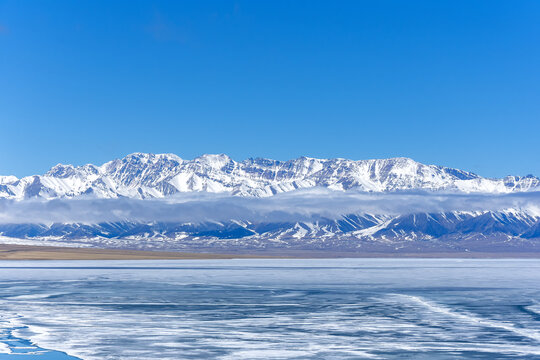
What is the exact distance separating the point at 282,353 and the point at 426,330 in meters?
11.5

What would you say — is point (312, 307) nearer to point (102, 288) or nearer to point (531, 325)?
point (531, 325)

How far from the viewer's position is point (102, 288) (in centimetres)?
7969

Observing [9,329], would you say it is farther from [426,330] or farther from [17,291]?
[17,291]

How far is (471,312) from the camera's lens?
53.9m

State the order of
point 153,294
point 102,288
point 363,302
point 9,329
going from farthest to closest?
point 102,288
point 153,294
point 363,302
point 9,329

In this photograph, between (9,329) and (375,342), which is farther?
(9,329)

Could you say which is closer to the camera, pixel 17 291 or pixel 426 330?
pixel 426 330

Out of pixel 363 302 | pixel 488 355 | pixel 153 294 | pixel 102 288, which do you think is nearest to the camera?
pixel 488 355

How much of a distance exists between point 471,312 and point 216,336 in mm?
20575

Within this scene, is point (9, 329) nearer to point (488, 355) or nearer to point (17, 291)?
point (488, 355)

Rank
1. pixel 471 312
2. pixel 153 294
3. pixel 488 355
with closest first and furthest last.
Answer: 1. pixel 488 355
2. pixel 471 312
3. pixel 153 294

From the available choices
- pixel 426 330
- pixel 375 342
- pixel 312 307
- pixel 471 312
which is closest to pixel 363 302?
pixel 312 307

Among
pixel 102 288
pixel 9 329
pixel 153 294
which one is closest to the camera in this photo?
pixel 9 329

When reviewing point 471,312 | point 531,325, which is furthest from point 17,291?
point 531,325
